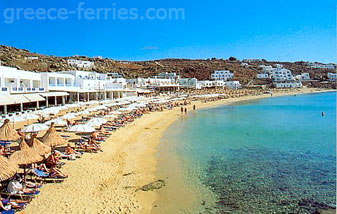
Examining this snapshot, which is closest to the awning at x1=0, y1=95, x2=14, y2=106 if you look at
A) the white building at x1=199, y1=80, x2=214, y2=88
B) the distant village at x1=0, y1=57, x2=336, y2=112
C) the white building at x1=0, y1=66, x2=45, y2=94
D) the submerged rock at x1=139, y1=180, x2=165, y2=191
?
the distant village at x1=0, y1=57, x2=336, y2=112

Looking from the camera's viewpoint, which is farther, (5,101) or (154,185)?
(5,101)

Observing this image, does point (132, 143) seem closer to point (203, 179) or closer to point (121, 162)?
point (121, 162)

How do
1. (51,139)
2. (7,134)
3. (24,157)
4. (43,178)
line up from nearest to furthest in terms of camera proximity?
(24,157) < (43,178) < (51,139) < (7,134)

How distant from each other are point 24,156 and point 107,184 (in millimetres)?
2922

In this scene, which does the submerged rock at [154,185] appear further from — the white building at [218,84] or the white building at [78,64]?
the white building at [78,64]

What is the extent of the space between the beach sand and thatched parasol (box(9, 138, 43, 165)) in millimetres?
990

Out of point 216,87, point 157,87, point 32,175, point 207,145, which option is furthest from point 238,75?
point 32,175

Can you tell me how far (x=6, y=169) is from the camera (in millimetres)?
7488

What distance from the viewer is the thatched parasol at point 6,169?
734 cm

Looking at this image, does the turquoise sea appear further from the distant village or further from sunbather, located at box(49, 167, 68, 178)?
the distant village

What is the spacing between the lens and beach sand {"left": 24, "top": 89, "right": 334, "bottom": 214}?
796 centimetres

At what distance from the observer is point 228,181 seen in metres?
11.0

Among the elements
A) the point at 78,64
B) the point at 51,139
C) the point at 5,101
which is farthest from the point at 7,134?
the point at 78,64

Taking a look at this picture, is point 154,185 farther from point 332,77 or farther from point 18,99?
point 332,77
